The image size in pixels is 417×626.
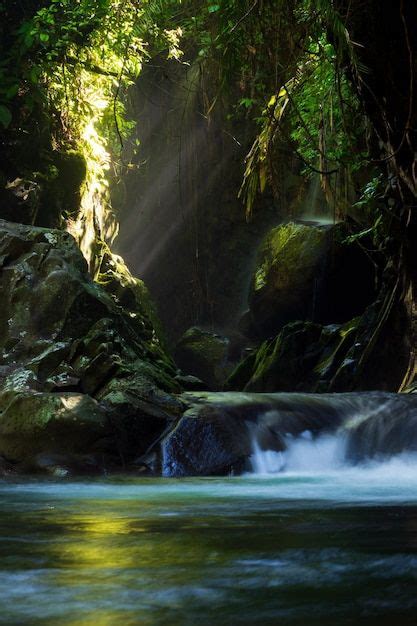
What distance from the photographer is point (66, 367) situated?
7.28 meters

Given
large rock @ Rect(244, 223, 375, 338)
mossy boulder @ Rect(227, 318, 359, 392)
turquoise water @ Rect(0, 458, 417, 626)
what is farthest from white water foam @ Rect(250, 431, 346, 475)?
large rock @ Rect(244, 223, 375, 338)

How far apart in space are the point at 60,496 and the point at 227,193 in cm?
1450

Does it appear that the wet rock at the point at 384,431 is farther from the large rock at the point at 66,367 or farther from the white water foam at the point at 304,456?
the large rock at the point at 66,367

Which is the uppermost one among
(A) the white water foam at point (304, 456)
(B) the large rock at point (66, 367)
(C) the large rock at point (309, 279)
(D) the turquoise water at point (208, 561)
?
(C) the large rock at point (309, 279)

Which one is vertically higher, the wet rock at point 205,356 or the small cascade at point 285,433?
the wet rock at point 205,356

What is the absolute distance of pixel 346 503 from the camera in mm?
3947

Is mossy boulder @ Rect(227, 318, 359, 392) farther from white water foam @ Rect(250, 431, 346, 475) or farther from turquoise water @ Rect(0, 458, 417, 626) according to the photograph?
turquoise water @ Rect(0, 458, 417, 626)

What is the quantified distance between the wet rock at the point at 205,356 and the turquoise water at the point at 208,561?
39.5 feet

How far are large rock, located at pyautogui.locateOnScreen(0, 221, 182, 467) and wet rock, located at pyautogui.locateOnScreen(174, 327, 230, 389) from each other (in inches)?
301

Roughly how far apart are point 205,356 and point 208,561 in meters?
14.3

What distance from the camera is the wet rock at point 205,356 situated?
53.5 ft

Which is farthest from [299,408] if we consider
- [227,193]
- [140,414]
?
[227,193]

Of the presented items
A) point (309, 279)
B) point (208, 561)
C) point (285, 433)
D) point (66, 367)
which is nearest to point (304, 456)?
point (285, 433)

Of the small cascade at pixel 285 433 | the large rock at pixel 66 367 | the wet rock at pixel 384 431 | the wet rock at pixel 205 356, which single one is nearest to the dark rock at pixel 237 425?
the small cascade at pixel 285 433
